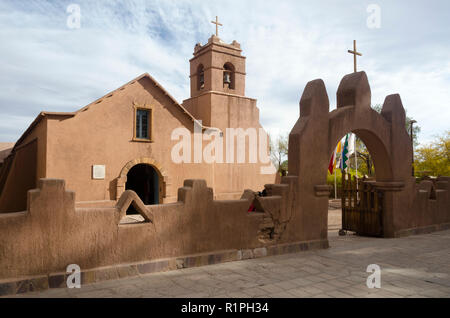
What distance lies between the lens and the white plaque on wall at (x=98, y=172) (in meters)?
12.8

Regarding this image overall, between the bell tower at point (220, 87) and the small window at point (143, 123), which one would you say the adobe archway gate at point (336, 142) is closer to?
the small window at point (143, 123)

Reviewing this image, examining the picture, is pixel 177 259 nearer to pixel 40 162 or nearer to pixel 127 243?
pixel 127 243

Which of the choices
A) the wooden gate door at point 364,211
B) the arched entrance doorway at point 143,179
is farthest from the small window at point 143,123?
the wooden gate door at point 364,211

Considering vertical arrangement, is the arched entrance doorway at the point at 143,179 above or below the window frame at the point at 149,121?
below

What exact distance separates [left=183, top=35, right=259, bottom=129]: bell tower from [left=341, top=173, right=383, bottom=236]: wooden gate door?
29.2ft

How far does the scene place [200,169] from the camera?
1535 cm

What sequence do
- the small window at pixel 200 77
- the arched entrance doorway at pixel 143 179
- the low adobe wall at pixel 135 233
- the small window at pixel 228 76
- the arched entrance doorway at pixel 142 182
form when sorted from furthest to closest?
the small window at pixel 200 77, the small window at pixel 228 76, the arched entrance doorway at pixel 142 182, the arched entrance doorway at pixel 143 179, the low adobe wall at pixel 135 233

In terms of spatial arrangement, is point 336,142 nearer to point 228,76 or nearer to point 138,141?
point 138,141

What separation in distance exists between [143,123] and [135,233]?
9.89m

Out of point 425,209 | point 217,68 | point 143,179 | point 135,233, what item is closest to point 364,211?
point 425,209

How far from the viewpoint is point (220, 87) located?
1741 cm

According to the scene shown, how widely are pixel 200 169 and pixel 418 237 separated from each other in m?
9.15

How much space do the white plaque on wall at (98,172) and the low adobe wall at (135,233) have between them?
322 inches
